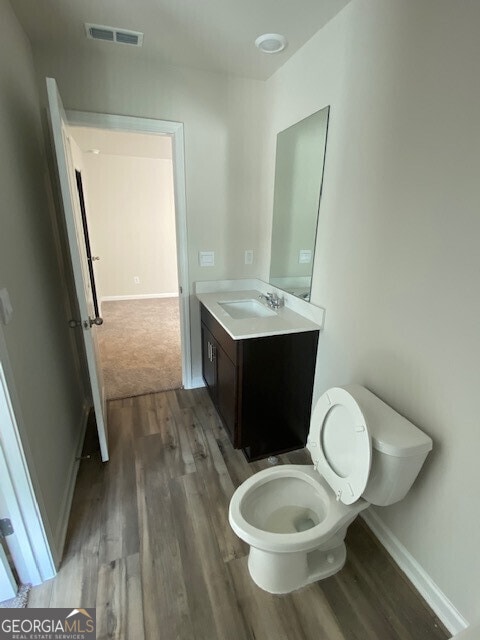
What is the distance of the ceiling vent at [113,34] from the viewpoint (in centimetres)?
163

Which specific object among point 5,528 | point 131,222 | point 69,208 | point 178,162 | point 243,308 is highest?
point 178,162

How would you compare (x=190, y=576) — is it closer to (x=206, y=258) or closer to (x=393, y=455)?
(x=393, y=455)

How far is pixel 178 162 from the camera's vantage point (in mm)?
2213

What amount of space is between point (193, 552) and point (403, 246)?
1646 mm

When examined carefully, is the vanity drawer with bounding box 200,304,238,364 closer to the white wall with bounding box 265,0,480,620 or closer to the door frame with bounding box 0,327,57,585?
the white wall with bounding box 265,0,480,620

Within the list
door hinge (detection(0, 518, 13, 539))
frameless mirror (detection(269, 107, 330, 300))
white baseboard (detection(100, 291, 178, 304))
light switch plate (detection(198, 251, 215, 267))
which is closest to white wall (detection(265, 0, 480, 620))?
frameless mirror (detection(269, 107, 330, 300))

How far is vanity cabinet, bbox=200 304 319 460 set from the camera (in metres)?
1.76

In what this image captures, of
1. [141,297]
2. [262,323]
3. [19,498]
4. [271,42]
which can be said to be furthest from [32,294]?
[141,297]

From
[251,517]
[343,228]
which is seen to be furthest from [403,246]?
[251,517]

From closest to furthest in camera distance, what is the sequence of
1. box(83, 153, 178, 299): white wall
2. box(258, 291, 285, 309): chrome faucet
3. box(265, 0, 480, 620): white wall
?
box(265, 0, 480, 620): white wall < box(258, 291, 285, 309): chrome faucet < box(83, 153, 178, 299): white wall

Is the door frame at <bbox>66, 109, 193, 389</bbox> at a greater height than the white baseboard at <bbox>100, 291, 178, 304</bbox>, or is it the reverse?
the door frame at <bbox>66, 109, 193, 389</bbox>

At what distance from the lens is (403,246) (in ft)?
4.10

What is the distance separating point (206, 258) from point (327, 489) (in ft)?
5.89

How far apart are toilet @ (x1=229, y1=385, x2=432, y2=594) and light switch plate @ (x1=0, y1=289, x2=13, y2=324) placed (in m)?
1.10
